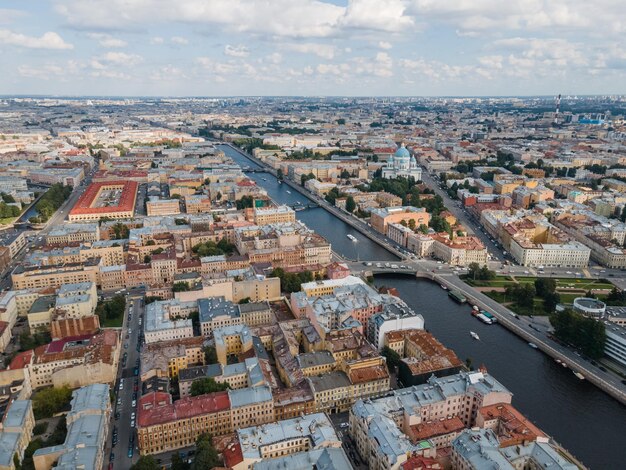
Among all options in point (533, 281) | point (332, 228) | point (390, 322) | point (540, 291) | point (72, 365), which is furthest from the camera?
point (332, 228)

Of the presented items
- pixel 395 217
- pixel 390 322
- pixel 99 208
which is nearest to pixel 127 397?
pixel 390 322

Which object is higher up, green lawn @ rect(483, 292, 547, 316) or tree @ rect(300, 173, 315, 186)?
tree @ rect(300, 173, 315, 186)

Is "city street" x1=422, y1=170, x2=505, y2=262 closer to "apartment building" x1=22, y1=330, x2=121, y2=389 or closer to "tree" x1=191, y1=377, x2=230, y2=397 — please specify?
"tree" x1=191, y1=377, x2=230, y2=397

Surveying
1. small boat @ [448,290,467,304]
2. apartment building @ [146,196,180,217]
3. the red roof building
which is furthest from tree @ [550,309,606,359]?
the red roof building

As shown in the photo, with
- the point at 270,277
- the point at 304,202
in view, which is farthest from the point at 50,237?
the point at 304,202

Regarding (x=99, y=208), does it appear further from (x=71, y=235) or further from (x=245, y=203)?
(x=245, y=203)

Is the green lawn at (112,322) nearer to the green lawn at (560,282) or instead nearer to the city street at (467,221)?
the green lawn at (560,282)

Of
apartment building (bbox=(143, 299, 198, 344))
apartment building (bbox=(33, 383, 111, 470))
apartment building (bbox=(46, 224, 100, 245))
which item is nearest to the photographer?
apartment building (bbox=(33, 383, 111, 470))
